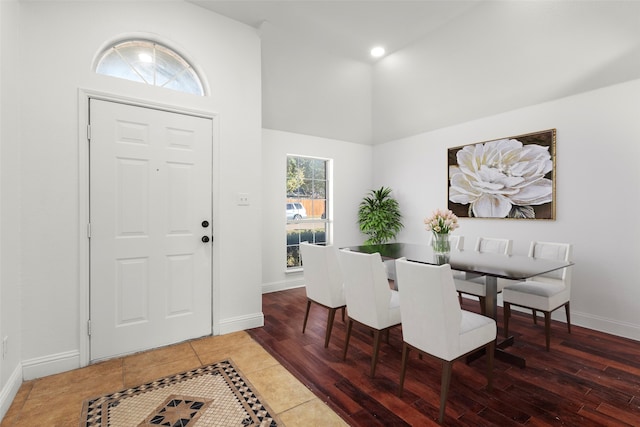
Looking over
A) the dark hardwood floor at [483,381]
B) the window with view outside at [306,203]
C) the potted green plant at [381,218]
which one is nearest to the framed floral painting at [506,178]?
the potted green plant at [381,218]

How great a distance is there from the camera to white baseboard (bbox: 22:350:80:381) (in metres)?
2.37

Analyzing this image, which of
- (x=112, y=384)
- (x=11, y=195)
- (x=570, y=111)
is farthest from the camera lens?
(x=570, y=111)

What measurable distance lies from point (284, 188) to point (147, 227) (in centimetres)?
243

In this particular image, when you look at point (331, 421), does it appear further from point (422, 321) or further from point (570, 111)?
point (570, 111)

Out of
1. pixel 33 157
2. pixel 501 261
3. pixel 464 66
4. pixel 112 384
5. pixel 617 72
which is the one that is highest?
pixel 464 66

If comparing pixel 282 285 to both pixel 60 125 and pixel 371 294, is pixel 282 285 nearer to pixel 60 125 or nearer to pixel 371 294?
pixel 371 294

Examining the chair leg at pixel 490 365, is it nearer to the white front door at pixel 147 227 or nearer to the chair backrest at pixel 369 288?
the chair backrest at pixel 369 288

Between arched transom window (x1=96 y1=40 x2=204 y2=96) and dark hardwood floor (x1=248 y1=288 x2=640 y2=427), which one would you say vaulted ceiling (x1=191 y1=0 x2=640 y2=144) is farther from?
dark hardwood floor (x1=248 y1=288 x2=640 y2=427)

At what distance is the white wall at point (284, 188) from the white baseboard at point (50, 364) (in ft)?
8.36

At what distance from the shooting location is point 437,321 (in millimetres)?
1916

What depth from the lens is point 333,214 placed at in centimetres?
560

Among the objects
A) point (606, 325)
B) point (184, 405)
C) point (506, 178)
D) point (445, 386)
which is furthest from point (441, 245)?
point (184, 405)

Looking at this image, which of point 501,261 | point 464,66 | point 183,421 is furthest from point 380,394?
point 464,66

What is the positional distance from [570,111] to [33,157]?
5115 millimetres
